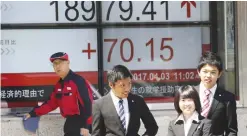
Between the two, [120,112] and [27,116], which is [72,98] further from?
[120,112]

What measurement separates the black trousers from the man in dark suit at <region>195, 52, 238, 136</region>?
6.61 feet

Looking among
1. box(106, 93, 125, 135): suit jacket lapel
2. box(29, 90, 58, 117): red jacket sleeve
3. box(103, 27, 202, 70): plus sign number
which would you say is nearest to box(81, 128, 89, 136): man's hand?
box(29, 90, 58, 117): red jacket sleeve

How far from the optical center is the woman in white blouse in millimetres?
4473

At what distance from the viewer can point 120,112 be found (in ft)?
16.3

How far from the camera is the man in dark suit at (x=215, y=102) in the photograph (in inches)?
193

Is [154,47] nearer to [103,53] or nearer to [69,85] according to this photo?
[103,53]

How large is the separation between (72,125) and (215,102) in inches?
87.8

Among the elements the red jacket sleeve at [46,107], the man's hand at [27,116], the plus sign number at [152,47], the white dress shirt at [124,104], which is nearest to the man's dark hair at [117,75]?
the white dress shirt at [124,104]

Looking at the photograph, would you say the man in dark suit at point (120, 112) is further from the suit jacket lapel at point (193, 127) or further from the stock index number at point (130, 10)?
the stock index number at point (130, 10)

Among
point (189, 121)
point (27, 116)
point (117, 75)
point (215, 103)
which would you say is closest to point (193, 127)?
point (189, 121)

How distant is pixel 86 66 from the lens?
707 cm

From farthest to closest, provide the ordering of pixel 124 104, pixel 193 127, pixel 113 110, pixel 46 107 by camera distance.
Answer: pixel 46 107 < pixel 124 104 < pixel 113 110 < pixel 193 127

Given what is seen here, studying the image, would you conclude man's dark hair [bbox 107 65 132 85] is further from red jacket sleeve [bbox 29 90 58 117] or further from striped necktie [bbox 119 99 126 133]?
red jacket sleeve [bbox 29 90 58 117]

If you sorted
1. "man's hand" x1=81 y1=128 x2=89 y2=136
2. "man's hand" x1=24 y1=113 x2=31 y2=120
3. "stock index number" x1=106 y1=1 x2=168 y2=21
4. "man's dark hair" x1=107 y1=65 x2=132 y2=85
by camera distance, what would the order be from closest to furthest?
1. "man's dark hair" x1=107 y1=65 x2=132 y2=85
2. "man's hand" x1=81 y1=128 x2=89 y2=136
3. "man's hand" x1=24 y1=113 x2=31 y2=120
4. "stock index number" x1=106 y1=1 x2=168 y2=21
